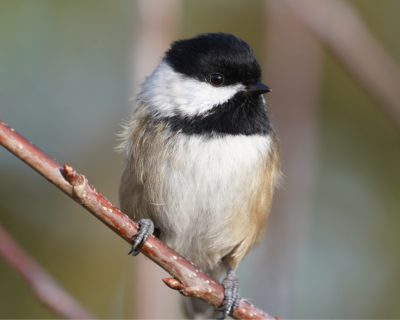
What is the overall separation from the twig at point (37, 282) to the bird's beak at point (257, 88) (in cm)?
112

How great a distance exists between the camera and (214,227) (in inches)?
114

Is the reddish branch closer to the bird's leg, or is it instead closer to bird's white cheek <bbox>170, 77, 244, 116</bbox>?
the bird's leg

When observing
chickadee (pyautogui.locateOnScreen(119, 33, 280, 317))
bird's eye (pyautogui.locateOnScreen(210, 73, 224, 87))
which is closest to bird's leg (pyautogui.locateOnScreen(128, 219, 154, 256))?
chickadee (pyautogui.locateOnScreen(119, 33, 280, 317))

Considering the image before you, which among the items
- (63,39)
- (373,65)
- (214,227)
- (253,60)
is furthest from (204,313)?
(63,39)

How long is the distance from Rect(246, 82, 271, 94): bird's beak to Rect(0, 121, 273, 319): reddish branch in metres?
0.78

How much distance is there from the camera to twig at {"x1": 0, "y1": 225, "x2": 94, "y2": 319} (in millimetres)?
2094

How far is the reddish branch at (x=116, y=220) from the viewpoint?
1.97 meters

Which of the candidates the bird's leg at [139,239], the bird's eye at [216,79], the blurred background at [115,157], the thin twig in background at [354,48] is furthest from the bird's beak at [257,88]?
the bird's leg at [139,239]

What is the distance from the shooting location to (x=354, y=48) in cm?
233

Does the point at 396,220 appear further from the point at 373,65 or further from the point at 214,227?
the point at 373,65

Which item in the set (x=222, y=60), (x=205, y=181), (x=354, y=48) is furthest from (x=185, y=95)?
(x=354, y=48)

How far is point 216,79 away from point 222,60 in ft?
0.26

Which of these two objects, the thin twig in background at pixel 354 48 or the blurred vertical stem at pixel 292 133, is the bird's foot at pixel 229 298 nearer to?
the blurred vertical stem at pixel 292 133

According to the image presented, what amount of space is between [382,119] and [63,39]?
6.94 feet
